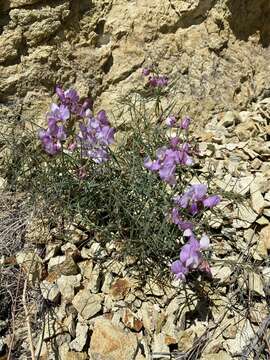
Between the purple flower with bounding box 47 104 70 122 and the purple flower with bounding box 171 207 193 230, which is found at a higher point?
the purple flower with bounding box 47 104 70 122

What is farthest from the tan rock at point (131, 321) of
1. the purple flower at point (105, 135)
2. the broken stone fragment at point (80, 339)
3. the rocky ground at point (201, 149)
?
the purple flower at point (105, 135)

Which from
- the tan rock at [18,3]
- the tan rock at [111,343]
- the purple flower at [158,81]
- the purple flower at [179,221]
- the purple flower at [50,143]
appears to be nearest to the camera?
the tan rock at [111,343]

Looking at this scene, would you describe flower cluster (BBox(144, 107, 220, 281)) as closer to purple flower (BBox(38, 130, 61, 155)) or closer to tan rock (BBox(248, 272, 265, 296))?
tan rock (BBox(248, 272, 265, 296))

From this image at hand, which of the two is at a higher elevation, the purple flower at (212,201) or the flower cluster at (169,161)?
the flower cluster at (169,161)

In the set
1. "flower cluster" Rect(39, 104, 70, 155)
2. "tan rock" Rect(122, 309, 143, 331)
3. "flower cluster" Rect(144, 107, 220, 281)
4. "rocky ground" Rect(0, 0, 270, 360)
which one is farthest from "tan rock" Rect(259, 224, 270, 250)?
"flower cluster" Rect(39, 104, 70, 155)

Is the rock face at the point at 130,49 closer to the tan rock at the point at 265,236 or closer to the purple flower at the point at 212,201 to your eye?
the tan rock at the point at 265,236

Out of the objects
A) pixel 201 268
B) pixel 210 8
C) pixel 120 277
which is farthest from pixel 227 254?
pixel 210 8

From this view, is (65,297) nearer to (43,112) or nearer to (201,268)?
(201,268)
